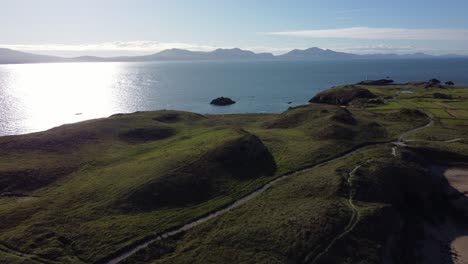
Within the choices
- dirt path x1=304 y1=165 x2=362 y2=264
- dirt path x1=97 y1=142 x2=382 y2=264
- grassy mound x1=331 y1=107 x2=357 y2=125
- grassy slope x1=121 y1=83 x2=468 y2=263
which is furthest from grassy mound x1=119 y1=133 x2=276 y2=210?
grassy mound x1=331 y1=107 x2=357 y2=125

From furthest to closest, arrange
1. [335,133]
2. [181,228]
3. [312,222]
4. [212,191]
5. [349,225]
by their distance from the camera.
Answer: [335,133]
[212,191]
[349,225]
[181,228]
[312,222]

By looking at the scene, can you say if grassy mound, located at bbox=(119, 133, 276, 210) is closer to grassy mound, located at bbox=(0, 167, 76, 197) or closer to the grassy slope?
the grassy slope

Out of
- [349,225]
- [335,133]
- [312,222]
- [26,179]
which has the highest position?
[335,133]

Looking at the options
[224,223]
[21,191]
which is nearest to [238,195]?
[224,223]

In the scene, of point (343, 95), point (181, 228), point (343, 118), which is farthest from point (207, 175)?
point (343, 95)

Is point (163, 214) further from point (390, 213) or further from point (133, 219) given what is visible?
point (390, 213)

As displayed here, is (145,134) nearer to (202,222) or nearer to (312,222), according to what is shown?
(202,222)
